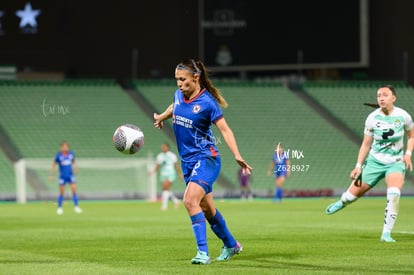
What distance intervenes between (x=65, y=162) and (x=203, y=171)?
63.1ft

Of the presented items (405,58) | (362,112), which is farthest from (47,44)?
(362,112)

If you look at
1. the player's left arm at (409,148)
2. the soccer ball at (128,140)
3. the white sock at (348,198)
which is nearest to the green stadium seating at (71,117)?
the white sock at (348,198)

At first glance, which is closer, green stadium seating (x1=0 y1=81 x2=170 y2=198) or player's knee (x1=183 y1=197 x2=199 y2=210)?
player's knee (x1=183 y1=197 x2=199 y2=210)

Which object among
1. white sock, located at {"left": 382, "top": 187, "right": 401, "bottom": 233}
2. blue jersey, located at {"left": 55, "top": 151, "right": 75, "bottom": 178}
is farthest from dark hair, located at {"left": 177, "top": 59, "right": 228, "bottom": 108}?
blue jersey, located at {"left": 55, "top": 151, "right": 75, "bottom": 178}

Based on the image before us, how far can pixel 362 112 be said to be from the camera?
22219 millimetres

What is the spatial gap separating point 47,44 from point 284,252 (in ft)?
106

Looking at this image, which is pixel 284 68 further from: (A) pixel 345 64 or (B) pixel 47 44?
(B) pixel 47 44

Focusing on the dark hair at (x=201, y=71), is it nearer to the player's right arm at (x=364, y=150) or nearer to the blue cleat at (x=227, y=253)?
the blue cleat at (x=227, y=253)

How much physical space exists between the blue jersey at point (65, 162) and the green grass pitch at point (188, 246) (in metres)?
6.13

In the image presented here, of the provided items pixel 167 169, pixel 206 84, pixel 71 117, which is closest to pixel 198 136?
pixel 206 84

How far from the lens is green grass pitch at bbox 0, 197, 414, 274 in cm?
1130

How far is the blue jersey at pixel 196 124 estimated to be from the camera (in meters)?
11.9

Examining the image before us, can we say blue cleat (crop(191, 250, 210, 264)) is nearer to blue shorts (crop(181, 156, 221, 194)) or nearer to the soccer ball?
blue shorts (crop(181, 156, 221, 194))

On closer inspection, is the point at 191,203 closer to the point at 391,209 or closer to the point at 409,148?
the point at 391,209
